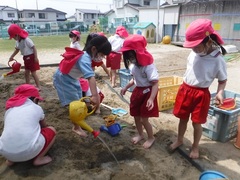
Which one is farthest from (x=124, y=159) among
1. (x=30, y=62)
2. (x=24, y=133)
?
(x=30, y=62)

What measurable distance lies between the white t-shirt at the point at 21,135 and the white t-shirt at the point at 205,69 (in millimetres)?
1712

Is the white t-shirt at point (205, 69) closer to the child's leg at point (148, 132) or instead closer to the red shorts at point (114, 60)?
the child's leg at point (148, 132)

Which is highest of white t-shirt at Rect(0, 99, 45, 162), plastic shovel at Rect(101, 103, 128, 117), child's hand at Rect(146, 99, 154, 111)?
child's hand at Rect(146, 99, 154, 111)

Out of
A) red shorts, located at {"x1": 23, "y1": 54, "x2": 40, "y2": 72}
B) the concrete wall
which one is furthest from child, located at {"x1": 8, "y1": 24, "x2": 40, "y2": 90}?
the concrete wall

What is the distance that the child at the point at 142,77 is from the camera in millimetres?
2430

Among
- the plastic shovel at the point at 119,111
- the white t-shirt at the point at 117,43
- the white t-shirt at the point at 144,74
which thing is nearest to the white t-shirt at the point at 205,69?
the white t-shirt at the point at 144,74

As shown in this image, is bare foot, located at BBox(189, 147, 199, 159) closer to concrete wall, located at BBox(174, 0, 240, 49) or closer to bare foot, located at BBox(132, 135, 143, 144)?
bare foot, located at BBox(132, 135, 143, 144)

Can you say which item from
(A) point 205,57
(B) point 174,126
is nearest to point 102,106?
(B) point 174,126

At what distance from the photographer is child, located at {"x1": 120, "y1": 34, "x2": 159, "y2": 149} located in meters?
2.43

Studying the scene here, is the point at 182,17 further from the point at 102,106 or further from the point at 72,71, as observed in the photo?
the point at 72,71

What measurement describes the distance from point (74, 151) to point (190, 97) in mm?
1506

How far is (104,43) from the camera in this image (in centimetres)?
257

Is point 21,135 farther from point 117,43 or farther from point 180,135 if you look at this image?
point 117,43

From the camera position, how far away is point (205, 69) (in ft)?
7.50
